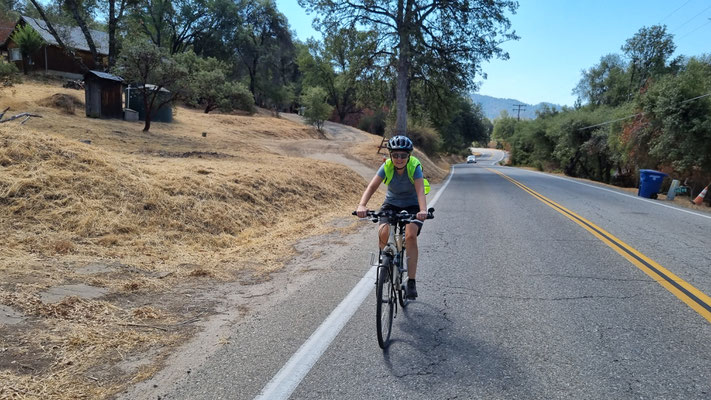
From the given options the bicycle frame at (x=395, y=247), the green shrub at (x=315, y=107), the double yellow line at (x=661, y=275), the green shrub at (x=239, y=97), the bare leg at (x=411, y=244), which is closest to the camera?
the bicycle frame at (x=395, y=247)

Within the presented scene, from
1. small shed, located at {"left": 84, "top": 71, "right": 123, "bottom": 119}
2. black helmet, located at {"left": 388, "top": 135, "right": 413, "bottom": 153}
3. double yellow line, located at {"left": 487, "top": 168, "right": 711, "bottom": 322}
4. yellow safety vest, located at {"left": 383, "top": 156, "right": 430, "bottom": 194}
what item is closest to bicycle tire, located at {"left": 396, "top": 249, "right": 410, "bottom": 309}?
yellow safety vest, located at {"left": 383, "top": 156, "right": 430, "bottom": 194}

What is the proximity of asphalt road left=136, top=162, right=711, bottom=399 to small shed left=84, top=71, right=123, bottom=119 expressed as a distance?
19499 mm

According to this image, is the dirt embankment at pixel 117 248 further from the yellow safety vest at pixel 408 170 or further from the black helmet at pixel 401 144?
the black helmet at pixel 401 144

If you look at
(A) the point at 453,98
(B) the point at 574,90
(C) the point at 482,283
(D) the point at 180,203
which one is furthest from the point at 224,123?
(B) the point at 574,90

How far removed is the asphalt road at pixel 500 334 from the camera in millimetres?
3254

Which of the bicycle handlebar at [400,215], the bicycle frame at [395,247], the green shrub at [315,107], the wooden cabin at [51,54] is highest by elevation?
the wooden cabin at [51,54]

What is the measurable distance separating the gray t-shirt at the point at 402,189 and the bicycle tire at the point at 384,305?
86cm

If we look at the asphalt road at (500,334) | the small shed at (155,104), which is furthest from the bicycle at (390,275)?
the small shed at (155,104)

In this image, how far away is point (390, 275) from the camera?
419cm

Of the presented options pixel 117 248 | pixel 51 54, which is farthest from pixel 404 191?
pixel 51 54

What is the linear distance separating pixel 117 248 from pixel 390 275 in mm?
4159

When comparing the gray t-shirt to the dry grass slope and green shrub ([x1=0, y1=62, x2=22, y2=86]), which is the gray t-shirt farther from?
green shrub ([x1=0, y1=62, x2=22, y2=86])

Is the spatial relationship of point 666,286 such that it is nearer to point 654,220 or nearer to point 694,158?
point 654,220

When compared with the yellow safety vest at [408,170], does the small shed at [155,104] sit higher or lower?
higher
